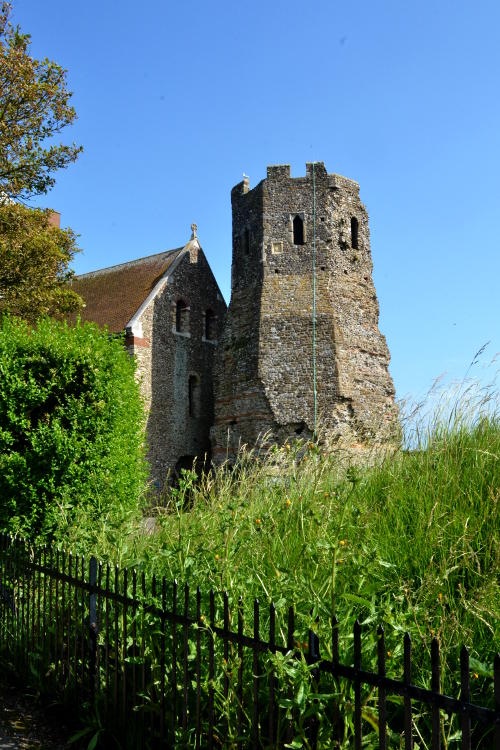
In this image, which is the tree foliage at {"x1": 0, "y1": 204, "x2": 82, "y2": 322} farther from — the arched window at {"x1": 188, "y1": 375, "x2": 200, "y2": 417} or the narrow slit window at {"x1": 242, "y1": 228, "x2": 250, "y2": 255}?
the arched window at {"x1": 188, "y1": 375, "x2": 200, "y2": 417}

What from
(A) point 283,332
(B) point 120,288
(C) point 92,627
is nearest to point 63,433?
(C) point 92,627

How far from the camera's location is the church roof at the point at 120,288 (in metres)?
23.0

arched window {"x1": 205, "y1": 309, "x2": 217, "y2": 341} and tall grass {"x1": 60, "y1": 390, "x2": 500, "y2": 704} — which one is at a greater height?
arched window {"x1": 205, "y1": 309, "x2": 217, "y2": 341}

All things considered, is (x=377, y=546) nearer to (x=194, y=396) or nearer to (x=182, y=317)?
(x=194, y=396)

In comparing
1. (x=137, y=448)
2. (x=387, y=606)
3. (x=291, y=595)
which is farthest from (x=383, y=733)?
(x=137, y=448)

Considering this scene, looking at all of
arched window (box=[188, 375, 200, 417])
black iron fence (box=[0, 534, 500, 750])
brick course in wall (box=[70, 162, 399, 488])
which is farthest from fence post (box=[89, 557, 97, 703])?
arched window (box=[188, 375, 200, 417])

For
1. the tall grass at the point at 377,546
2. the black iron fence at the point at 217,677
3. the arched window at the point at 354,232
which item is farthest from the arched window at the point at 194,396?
the black iron fence at the point at 217,677

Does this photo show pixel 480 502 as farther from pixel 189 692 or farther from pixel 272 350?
pixel 272 350

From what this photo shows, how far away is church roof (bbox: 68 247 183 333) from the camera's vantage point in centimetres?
2295

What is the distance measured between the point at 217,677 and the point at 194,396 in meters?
19.6

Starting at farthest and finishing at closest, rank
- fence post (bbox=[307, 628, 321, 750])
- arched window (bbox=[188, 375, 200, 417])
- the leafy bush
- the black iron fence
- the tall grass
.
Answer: arched window (bbox=[188, 375, 200, 417]), the leafy bush, the tall grass, fence post (bbox=[307, 628, 321, 750]), the black iron fence

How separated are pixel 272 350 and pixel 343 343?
2094 millimetres

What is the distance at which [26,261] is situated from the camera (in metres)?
15.4

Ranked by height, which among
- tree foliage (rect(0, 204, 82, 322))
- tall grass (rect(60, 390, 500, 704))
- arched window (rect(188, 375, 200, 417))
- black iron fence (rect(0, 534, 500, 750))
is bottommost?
black iron fence (rect(0, 534, 500, 750))
